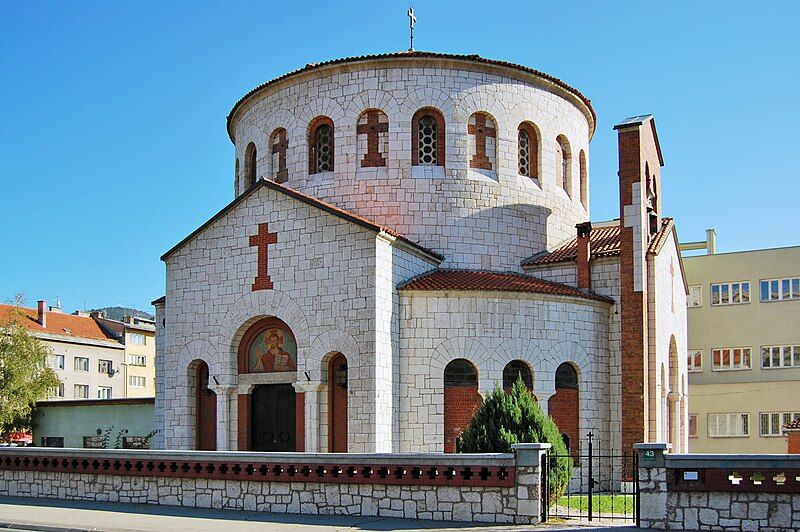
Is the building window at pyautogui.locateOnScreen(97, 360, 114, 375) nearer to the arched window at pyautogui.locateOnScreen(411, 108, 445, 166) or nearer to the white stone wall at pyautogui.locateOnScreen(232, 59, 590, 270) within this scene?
the white stone wall at pyautogui.locateOnScreen(232, 59, 590, 270)

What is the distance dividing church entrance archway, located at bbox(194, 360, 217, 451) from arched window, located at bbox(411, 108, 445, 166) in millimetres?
8579

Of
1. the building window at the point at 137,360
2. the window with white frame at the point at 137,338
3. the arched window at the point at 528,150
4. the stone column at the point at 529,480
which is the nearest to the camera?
the stone column at the point at 529,480

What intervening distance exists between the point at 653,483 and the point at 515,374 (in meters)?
9.71

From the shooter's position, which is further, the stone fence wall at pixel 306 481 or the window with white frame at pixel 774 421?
the window with white frame at pixel 774 421

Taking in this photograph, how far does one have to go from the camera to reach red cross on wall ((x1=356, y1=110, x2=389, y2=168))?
27719 millimetres

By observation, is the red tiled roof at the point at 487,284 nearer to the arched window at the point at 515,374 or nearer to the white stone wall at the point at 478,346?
the white stone wall at the point at 478,346

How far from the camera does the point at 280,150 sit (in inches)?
1164

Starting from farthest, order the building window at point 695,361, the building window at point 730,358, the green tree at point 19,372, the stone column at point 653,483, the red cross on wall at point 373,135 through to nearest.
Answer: the green tree at point 19,372 → the building window at point 695,361 → the building window at point 730,358 → the red cross on wall at point 373,135 → the stone column at point 653,483

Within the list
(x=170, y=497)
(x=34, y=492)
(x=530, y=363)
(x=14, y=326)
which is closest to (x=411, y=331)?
(x=530, y=363)

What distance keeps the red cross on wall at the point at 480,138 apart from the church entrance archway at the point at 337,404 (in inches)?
308

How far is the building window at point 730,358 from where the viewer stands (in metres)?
40.5

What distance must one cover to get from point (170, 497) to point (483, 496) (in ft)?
21.5

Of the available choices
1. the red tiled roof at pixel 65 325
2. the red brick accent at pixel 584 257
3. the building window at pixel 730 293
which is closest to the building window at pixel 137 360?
the red tiled roof at pixel 65 325

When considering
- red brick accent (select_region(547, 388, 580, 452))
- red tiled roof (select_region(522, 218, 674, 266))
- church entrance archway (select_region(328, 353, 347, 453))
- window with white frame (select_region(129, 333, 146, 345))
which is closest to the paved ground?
church entrance archway (select_region(328, 353, 347, 453))
